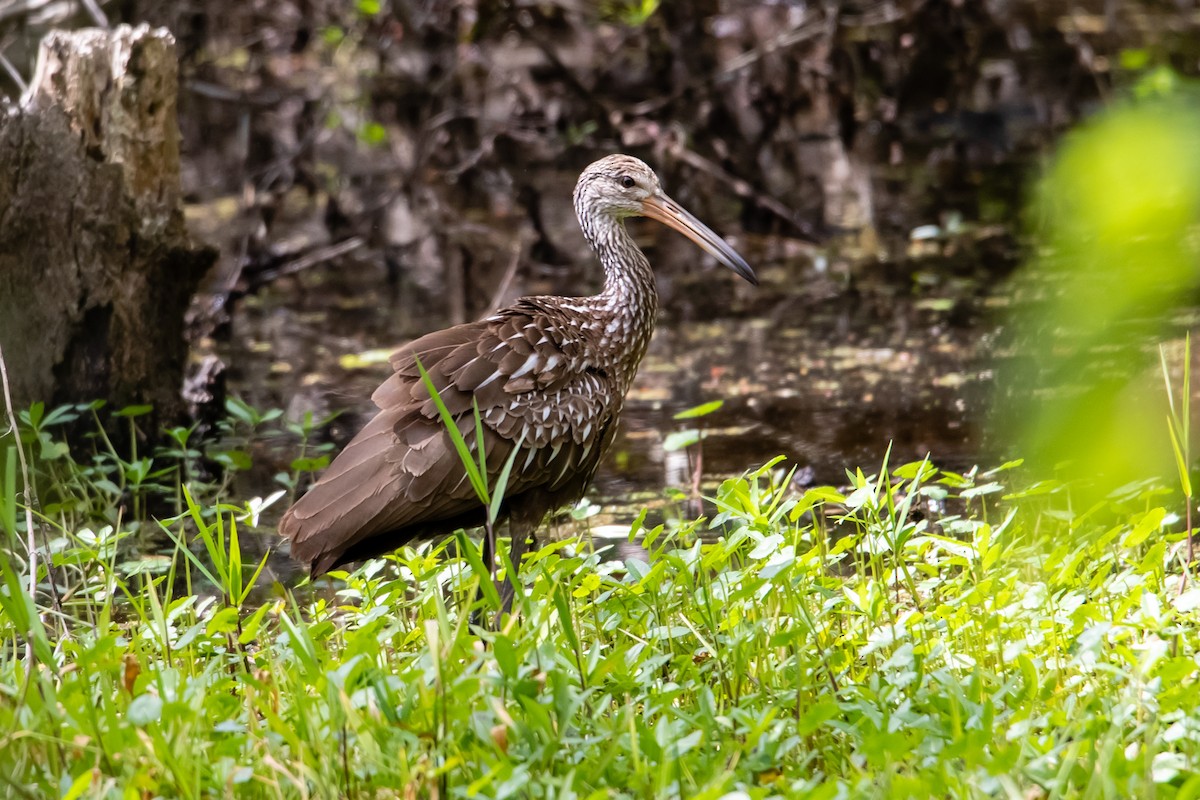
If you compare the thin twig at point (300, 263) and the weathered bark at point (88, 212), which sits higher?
the weathered bark at point (88, 212)

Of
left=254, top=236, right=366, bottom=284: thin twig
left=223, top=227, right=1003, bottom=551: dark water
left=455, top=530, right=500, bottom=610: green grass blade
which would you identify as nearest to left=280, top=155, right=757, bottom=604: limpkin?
left=455, top=530, right=500, bottom=610: green grass blade

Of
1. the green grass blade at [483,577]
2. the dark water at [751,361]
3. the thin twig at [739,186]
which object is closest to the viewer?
the green grass blade at [483,577]

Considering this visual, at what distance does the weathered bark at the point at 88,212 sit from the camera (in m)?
5.12

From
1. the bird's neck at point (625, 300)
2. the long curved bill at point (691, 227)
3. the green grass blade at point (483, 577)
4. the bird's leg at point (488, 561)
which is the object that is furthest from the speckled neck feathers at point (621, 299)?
the green grass blade at point (483, 577)

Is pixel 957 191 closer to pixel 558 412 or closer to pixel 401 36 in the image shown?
pixel 401 36

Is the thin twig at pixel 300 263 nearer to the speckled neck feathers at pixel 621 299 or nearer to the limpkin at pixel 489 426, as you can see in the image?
the speckled neck feathers at pixel 621 299

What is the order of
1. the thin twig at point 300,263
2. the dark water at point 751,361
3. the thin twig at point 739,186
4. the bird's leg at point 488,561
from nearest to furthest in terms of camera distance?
the bird's leg at point 488,561, the dark water at point 751,361, the thin twig at point 300,263, the thin twig at point 739,186

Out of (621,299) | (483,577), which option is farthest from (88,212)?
(483,577)

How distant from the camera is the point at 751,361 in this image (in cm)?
664

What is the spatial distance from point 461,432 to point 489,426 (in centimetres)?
7

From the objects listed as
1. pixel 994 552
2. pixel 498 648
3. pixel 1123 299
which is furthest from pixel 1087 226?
pixel 994 552

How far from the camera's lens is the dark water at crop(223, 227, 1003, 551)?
217 inches

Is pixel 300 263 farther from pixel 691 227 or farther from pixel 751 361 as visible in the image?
pixel 691 227

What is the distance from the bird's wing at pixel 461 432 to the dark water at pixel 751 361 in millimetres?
1185
